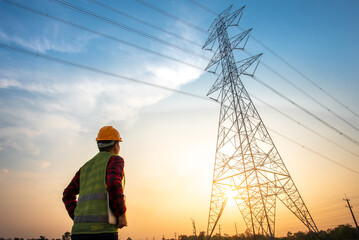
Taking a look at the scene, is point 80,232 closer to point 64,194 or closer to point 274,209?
point 64,194

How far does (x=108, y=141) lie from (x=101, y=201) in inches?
28.7

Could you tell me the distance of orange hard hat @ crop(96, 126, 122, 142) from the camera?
7.40 feet

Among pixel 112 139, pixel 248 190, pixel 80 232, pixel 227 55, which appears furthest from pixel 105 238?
pixel 227 55

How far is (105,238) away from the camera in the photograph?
1.67 m

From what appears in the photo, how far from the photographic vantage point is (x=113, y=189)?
170 cm

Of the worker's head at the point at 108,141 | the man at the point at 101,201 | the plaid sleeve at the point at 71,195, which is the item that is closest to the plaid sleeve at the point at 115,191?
the man at the point at 101,201

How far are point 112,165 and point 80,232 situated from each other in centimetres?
62

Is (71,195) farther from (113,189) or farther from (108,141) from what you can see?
(113,189)

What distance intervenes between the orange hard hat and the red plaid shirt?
13.6 inches

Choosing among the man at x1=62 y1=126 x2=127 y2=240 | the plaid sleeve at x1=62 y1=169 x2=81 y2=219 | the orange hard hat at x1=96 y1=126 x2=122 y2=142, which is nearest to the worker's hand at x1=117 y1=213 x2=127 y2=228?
the man at x1=62 y1=126 x2=127 y2=240

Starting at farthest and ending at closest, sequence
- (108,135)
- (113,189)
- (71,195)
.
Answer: (108,135)
(71,195)
(113,189)

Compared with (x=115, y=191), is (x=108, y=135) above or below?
above

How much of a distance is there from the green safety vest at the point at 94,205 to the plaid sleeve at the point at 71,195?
0.91 ft

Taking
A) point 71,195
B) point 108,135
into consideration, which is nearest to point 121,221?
point 71,195
